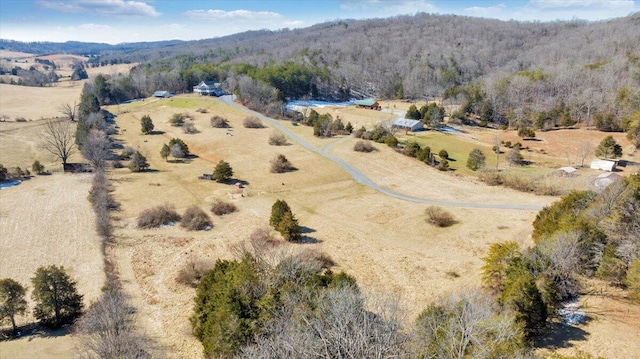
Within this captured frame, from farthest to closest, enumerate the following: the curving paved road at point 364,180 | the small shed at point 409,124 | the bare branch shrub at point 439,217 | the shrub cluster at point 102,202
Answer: the small shed at point 409,124
the curving paved road at point 364,180
the bare branch shrub at point 439,217
the shrub cluster at point 102,202

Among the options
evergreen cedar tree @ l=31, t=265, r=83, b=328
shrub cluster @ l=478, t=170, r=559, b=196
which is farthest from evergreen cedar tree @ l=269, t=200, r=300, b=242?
shrub cluster @ l=478, t=170, r=559, b=196

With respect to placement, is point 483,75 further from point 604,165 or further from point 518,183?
point 518,183

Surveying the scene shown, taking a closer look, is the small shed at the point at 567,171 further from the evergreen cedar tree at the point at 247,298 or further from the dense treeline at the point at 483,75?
the evergreen cedar tree at the point at 247,298

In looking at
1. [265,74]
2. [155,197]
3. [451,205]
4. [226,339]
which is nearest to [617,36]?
[265,74]

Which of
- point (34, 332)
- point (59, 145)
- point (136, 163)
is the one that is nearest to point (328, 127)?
point (136, 163)

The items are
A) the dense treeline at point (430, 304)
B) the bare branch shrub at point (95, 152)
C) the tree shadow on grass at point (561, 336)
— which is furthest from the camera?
the bare branch shrub at point (95, 152)

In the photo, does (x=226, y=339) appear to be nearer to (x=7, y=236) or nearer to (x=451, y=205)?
(x=7, y=236)

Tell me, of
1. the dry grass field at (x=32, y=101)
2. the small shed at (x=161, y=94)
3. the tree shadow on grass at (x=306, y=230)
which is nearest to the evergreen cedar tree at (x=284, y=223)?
the tree shadow on grass at (x=306, y=230)

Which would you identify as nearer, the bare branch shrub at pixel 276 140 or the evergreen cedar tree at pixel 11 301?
the evergreen cedar tree at pixel 11 301
